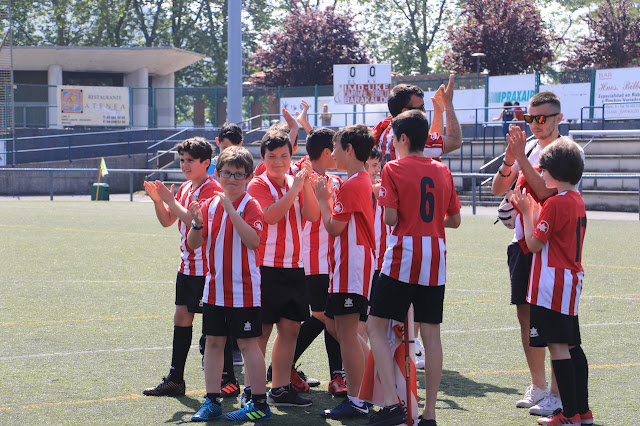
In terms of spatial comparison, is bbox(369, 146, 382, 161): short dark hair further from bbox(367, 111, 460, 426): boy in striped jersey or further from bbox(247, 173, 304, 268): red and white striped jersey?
bbox(367, 111, 460, 426): boy in striped jersey

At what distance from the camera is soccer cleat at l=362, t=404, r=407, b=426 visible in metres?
4.83

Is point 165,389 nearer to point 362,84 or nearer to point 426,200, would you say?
point 426,200

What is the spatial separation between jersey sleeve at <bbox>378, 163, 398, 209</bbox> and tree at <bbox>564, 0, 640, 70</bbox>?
35651 mm

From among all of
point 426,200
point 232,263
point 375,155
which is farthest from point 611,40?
point 232,263

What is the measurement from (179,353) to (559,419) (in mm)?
2482

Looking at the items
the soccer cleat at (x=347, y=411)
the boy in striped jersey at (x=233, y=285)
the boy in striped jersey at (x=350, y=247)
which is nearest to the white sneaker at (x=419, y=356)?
the boy in striped jersey at (x=350, y=247)

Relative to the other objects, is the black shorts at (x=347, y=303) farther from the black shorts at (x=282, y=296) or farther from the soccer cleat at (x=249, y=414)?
the soccer cleat at (x=249, y=414)

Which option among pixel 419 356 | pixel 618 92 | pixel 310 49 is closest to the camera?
pixel 419 356

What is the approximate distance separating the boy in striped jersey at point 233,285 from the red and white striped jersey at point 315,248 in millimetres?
772

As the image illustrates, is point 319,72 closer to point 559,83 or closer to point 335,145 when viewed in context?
point 559,83

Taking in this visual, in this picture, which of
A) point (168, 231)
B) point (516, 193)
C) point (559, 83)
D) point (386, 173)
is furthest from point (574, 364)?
point (559, 83)

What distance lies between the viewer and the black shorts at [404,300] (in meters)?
4.93

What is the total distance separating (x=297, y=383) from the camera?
5863mm

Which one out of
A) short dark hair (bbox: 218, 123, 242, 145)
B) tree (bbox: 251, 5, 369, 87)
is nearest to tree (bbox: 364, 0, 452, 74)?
tree (bbox: 251, 5, 369, 87)
